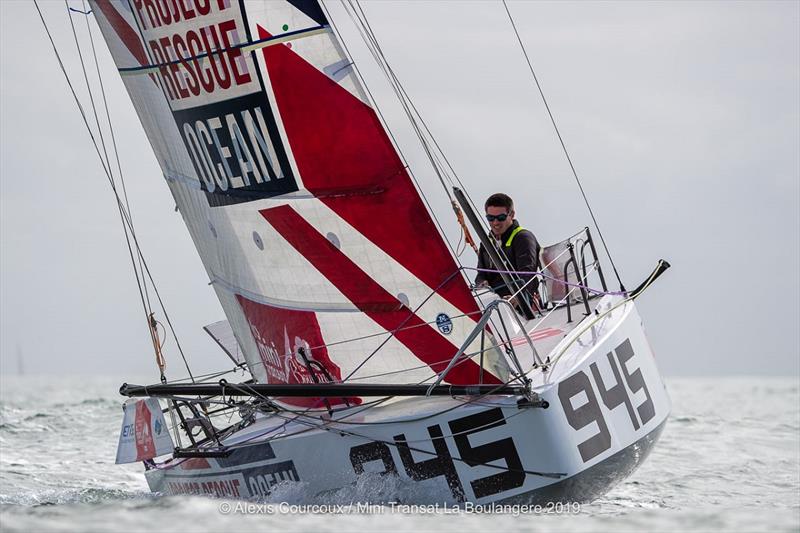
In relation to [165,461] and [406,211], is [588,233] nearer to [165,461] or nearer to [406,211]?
[406,211]

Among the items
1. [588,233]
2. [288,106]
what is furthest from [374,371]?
[588,233]

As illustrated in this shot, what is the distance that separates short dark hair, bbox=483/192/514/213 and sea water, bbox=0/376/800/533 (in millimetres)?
2005

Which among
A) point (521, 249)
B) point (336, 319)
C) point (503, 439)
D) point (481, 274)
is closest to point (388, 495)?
point (503, 439)

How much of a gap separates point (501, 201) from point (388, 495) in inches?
101

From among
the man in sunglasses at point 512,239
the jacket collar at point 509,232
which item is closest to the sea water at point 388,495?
the man in sunglasses at point 512,239

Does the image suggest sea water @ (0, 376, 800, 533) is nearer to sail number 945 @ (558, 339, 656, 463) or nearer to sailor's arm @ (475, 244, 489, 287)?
sail number 945 @ (558, 339, 656, 463)

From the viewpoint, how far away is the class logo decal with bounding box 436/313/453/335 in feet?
19.5

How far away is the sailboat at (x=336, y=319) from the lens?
5.59 meters

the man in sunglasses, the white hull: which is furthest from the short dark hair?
the white hull

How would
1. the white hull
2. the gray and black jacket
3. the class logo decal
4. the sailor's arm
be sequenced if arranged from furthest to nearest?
the sailor's arm → the gray and black jacket → the class logo decal → the white hull

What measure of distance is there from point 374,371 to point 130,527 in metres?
2.11

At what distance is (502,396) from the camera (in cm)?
553

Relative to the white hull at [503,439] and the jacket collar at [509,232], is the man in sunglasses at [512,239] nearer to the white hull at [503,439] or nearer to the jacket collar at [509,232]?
the jacket collar at [509,232]

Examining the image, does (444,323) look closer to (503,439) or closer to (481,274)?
(503,439)
